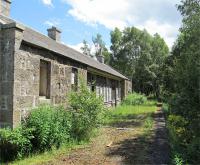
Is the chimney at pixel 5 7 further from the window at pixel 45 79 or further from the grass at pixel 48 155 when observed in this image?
the grass at pixel 48 155

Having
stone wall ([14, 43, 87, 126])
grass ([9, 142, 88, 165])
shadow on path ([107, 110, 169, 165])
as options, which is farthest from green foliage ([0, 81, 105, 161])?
shadow on path ([107, 110, 169, 165])

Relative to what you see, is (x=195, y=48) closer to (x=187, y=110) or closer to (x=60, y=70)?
(x=187, y=110)

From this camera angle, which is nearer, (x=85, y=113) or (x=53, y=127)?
(x=53, y=127)

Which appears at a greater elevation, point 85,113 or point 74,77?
point 74,77

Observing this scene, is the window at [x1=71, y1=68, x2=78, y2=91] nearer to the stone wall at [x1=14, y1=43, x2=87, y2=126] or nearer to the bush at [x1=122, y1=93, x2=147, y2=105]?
the stone wall at [x1=14, y1=43, x2=87, y2=126]

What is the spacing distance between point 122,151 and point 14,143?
349 cm

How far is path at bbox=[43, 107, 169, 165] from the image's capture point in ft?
30.1

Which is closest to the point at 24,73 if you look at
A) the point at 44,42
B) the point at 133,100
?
the point at 44,42

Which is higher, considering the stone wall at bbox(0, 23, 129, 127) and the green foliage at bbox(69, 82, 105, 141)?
the stone wall at bbox(0, 23, 129, 127)

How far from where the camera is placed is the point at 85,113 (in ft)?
39.3

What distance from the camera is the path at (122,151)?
30.1 ft

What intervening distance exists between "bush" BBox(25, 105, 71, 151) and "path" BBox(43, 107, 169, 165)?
84cm

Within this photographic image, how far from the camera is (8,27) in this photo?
10156 millimetres

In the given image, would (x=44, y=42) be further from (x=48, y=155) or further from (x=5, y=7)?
(x=48, y=155)
